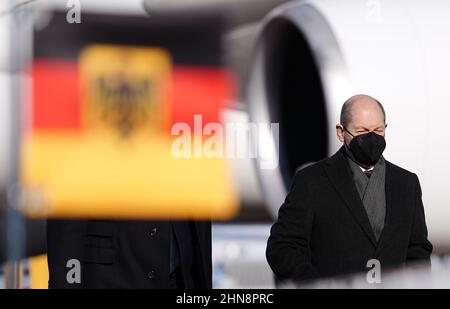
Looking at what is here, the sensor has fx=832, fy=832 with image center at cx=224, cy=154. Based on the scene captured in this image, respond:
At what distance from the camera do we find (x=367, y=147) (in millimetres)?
1977

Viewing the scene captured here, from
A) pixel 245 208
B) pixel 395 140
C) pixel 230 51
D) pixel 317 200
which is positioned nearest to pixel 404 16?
pixel 395 140

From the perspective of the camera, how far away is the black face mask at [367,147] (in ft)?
6.49

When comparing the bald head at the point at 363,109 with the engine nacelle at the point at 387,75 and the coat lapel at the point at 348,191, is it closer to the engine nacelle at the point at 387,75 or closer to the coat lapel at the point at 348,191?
the coat lapel at the point at 348,191

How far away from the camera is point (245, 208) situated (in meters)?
2.71

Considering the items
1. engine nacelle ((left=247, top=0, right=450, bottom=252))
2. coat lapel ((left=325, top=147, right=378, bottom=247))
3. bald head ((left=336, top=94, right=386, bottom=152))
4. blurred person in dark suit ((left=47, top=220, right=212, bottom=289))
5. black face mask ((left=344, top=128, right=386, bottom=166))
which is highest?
engine nacelle ((left=247, top=0, right=450, bottom=252))

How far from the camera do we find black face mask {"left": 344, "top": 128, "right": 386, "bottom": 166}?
1978 millimetres

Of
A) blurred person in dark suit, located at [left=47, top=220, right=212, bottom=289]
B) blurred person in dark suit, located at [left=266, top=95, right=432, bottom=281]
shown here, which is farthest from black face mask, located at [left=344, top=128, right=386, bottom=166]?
blurred person in dark suit, located at [left=47, top=220, right=212, bottom=289]

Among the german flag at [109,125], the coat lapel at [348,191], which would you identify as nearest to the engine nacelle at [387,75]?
the german flag at [109,125]

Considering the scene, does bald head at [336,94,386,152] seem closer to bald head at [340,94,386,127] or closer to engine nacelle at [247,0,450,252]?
bald head at [340,94,386,127]

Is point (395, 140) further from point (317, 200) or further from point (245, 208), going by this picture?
point (317, 200)

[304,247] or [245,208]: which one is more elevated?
[245,208]

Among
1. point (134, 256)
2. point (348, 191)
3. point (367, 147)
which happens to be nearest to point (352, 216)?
point (348, 191)

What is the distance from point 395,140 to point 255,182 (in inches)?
19.0

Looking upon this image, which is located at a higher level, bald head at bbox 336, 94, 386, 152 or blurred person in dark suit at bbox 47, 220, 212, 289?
bald head at bbox 336, 94, 386, 152
